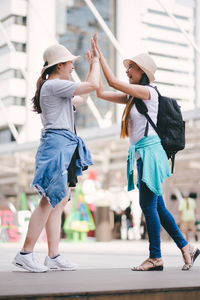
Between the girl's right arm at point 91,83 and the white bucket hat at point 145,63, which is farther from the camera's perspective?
the white bucket hat at point 145,63

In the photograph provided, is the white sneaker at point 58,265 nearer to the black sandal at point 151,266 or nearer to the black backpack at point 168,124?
the black sandal at point 151,266

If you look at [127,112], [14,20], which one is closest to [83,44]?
[14,20]

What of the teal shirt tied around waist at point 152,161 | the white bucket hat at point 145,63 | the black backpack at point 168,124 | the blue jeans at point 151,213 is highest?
the white bucket hat at point 145,63

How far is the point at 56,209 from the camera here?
4109mm

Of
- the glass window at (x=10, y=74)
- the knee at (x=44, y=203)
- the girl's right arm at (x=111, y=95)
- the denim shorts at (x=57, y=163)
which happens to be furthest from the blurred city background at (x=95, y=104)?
the knee at (x=44, y=203)

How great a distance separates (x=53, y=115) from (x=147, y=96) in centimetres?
63

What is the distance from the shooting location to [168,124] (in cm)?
426

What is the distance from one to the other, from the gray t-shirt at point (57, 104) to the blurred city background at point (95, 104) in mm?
10334

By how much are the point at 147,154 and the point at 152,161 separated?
0.06m

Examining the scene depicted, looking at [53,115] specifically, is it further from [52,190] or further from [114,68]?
[114,68]

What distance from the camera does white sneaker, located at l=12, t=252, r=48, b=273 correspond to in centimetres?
392

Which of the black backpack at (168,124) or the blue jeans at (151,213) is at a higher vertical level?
the black backpack at (168,124)

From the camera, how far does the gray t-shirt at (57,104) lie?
4.02 metres

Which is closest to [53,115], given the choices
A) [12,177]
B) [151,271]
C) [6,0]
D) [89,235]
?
[151,271]
